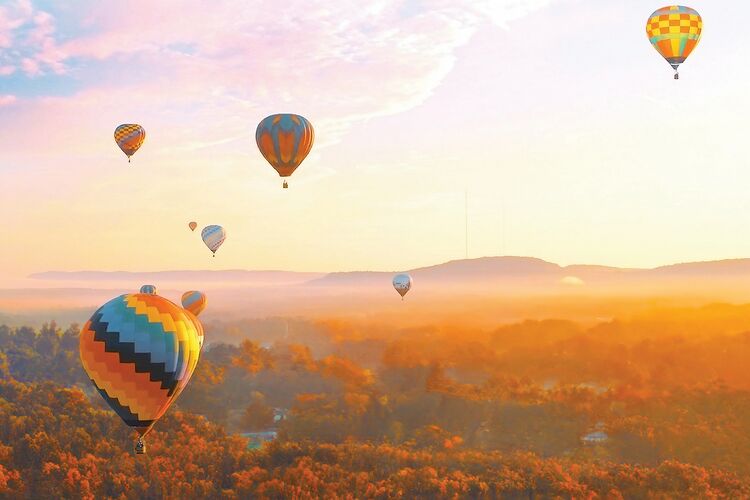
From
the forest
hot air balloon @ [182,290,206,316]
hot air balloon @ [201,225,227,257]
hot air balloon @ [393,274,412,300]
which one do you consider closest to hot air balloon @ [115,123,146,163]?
hot air balloon @ [201,225,227,257]

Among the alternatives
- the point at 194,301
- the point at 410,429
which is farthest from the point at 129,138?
the point at 410,429

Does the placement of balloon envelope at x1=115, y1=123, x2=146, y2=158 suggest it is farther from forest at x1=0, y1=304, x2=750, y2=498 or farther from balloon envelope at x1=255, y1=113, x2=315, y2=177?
balloon envelope at x1=255, y1=113, x2=315, y2=177

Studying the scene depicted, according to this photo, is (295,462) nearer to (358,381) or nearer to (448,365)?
(358,381)

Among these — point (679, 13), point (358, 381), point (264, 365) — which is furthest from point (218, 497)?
point (264, 365)

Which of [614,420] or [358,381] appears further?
[358,381]

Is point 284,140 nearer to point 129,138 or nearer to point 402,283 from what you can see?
point 129,138

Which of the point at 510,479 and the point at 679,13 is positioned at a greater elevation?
the point at 679,13

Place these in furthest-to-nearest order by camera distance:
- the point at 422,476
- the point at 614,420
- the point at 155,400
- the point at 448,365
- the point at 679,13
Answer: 1. the point at 448,365
2. the point at 614,420
3. the point at 679,13
4. the point at 422,476
5. the point at 155,400
